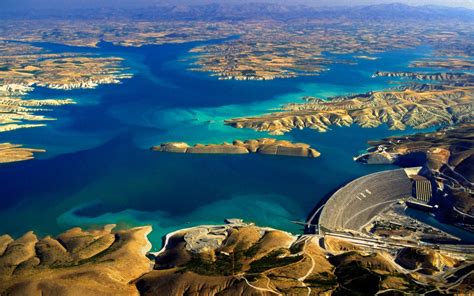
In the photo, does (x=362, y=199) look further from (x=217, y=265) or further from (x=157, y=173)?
(x=157, y=173)

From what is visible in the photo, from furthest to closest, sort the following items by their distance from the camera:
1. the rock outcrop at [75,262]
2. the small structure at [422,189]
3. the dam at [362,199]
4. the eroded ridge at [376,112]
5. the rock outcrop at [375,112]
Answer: the eroded ridge at [376,112]
the rock outcrop at [375,112]
the small structure at [422,189]
the dam at [362,199]
the rock outcrop at [75,262]

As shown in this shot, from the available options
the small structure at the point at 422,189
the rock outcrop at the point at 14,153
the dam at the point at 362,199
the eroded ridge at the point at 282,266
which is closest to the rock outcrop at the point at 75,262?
the eroded ridge at the point at 282,266

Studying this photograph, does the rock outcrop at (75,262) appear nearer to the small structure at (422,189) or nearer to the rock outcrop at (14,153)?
the rock outcrop at (14,153)

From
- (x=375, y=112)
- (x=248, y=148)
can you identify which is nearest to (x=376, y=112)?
(x=375, y=112)

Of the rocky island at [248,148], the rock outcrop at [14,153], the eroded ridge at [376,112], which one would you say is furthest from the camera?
the eroded ridge at [376,112]

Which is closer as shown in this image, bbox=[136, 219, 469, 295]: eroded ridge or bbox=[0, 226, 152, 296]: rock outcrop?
bbox=[0, 226, 152, 296]: rock outcrop

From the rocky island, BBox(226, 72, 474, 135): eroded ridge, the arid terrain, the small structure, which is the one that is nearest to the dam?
the small structure

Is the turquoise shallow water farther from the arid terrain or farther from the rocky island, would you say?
the arid terrain
